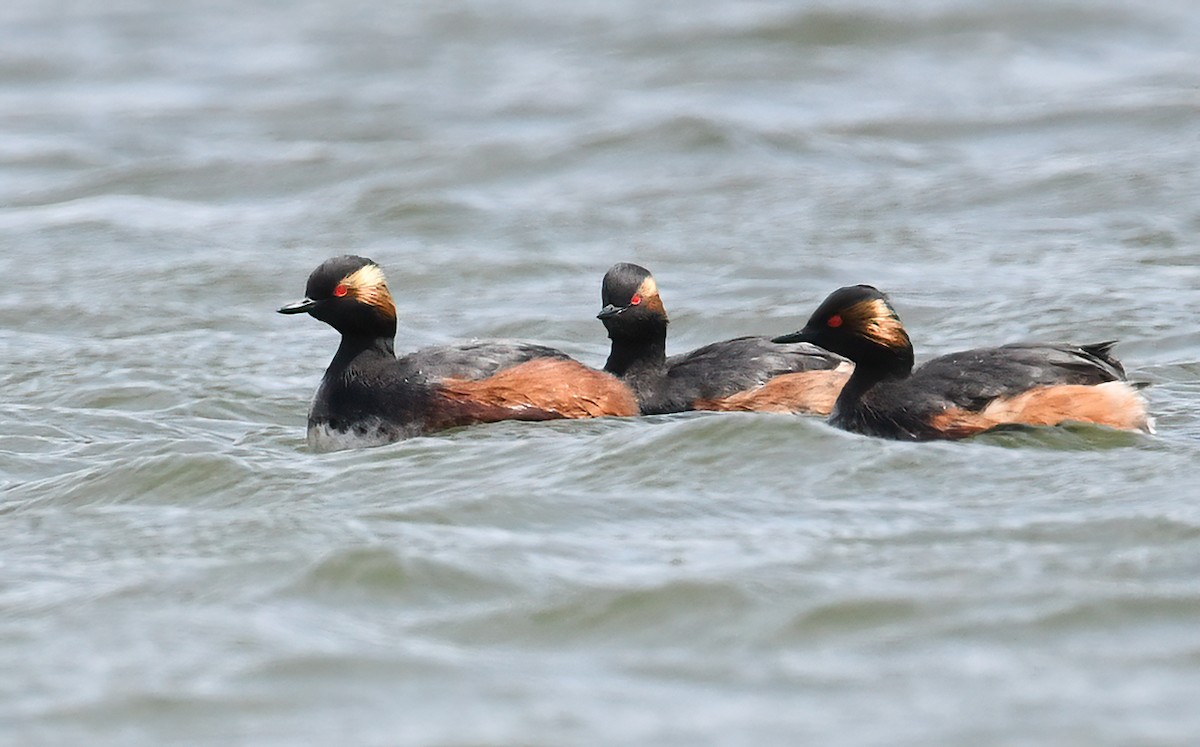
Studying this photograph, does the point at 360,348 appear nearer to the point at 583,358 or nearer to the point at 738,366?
the point at 738,366

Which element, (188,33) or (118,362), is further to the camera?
(188,33)

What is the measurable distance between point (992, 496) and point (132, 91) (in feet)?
49.1

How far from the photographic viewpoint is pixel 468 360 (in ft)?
35.3

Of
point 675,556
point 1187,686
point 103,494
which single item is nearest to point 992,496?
point 675,556

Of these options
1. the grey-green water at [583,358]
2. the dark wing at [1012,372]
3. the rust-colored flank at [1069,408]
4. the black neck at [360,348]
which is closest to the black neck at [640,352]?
the grey-green water at [583,358]

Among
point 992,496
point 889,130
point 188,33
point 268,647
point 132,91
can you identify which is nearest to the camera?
point 268,647

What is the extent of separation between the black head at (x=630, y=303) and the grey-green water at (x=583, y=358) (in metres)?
0.62

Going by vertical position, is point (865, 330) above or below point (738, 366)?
above

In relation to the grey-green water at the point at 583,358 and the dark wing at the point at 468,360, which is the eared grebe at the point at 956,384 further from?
the dark wing at the point at 468,360

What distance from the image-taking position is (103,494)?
31.6 ft

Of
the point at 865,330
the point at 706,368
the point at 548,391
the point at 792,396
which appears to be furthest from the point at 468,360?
the point at 865,330

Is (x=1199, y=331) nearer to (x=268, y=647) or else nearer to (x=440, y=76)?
(x=268, y=647)

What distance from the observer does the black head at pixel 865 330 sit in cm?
1029

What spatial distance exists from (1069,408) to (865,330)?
108cm
